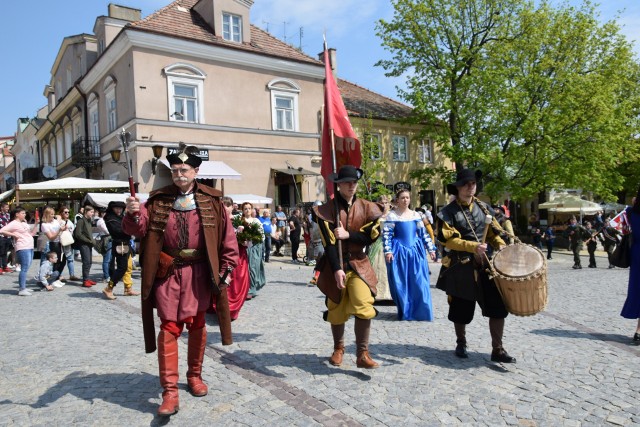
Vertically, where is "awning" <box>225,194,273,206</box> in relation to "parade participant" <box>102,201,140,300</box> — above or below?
above

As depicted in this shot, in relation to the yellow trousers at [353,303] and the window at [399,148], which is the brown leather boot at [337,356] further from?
the window at [399,148]

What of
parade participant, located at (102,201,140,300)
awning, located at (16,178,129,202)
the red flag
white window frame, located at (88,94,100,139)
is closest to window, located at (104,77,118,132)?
white window frame, located at (88,94,100,139)

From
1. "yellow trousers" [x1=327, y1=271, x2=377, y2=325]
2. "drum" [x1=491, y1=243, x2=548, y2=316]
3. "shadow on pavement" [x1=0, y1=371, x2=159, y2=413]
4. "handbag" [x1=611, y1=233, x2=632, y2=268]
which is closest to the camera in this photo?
"shadow on pavement" [x1=0, y1=371, x2=159, y2=413]

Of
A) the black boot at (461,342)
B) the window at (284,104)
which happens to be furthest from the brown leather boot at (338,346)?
the window at (284,104)

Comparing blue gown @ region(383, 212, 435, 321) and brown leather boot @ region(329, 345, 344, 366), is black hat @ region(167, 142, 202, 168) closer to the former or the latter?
brown leather boot @ region(329, 345, 344, 366)

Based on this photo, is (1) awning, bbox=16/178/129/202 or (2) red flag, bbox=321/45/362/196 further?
(1) awning, bbox=16/178/129/202

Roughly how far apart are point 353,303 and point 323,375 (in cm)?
72

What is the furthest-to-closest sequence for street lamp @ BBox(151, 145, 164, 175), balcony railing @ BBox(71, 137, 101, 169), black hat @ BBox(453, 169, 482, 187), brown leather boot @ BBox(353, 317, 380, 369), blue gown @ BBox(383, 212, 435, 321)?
balcony railing @ BBox(71, 137, 101, 169) < street lamp @ BBox(151, 145, 164, 175) < blue gown @ BBox(383, 212, 435, 321) < black hat @ BBox(453, 169, 482, 187) < brown leather boot @ BBox(353, 317, 380, 369)

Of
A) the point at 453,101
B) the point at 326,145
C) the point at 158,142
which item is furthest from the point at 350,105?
the point at 326,145

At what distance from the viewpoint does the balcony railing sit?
2283cm

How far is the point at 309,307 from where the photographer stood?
8164 millimetres

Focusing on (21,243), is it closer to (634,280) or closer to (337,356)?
(337,356)

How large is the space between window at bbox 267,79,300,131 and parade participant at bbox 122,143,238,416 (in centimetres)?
1837

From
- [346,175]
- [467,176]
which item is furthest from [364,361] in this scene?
[467,176]
